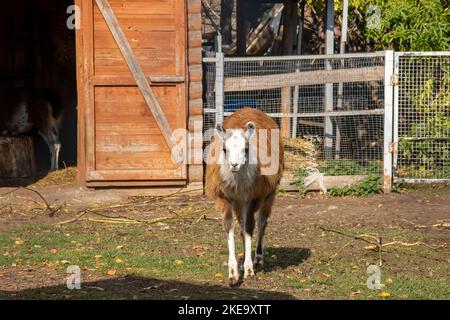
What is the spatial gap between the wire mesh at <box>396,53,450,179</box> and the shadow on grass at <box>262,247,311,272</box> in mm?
4223

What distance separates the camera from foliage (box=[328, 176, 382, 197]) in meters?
13.2

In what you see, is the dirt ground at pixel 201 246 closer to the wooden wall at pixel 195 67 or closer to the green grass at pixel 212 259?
Result: the green grass at pixel 212 259

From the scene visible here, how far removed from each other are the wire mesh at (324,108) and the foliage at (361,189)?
0.66 feet

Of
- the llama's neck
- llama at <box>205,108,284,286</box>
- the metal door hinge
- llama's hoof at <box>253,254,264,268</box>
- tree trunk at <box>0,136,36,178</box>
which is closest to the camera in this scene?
llama at <box>205,108,284,286</box>

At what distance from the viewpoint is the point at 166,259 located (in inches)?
358

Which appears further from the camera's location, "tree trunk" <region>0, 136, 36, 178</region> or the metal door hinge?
"tree trunk" <region>0, 136, 36, 178</region>

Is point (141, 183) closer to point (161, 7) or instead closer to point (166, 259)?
point (161, 7)

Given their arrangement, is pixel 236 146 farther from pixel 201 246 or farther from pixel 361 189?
pixel 361 189

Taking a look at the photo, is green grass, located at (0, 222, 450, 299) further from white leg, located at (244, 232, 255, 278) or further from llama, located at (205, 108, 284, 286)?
llama, located at (205, 108, 284, 286)

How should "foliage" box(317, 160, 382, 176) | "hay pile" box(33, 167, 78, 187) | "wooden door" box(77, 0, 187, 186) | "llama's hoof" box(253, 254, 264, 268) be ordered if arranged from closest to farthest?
"llama's hoof" box(253, 254, 264, 268), "wooden door" box(77, 0, 187, 186), "foliage" box(317, 160, 382, 176), "hay pile" box(33, 167, 78, 187)

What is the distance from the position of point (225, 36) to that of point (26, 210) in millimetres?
12911

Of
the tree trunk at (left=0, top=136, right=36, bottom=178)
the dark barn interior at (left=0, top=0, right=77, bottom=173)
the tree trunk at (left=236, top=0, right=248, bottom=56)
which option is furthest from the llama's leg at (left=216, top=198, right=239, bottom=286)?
the tree trunk at (left=236, top=0, right=248, bottom=56)

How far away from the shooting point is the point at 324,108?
1369 centimetres

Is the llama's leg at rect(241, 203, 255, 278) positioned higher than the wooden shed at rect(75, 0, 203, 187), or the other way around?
the wooden shed at rect(75, 0, 203, 187)
